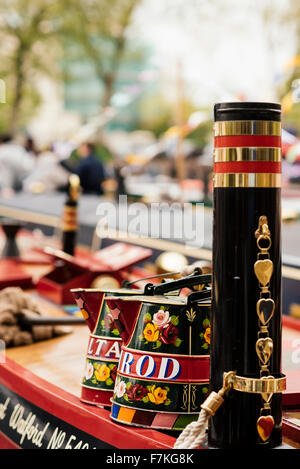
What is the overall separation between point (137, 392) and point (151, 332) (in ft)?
0.38

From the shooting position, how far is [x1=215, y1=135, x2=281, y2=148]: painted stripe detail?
1.14 metres

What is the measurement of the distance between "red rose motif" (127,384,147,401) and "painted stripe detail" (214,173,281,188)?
0.43 m

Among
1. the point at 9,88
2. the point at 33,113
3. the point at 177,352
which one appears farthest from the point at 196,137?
the point at 177,352

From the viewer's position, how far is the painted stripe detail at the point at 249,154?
115cm

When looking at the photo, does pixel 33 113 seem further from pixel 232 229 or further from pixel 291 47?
pixel 232 229

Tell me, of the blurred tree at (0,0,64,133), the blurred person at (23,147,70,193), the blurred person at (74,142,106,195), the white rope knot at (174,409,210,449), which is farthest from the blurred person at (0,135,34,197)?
the blurred tree at (0,0,64,133)

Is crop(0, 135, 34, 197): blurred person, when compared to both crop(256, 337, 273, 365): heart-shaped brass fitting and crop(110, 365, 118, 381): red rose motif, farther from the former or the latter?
crop(256, 337, 273, 365): heart-shaped brass fitting

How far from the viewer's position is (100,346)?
1.49 meters

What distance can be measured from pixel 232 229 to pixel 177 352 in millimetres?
308

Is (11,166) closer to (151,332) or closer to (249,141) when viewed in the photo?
(151,332)

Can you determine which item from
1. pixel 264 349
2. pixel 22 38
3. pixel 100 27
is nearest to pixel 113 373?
pixel 264 349

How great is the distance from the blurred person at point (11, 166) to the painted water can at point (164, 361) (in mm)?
5800

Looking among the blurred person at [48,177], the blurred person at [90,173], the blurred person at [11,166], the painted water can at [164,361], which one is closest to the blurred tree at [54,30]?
the blurred person at [11,166]

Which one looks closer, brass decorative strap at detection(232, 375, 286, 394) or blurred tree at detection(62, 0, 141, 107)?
brass decorative strap at detection(232, 375, 286, 394)
